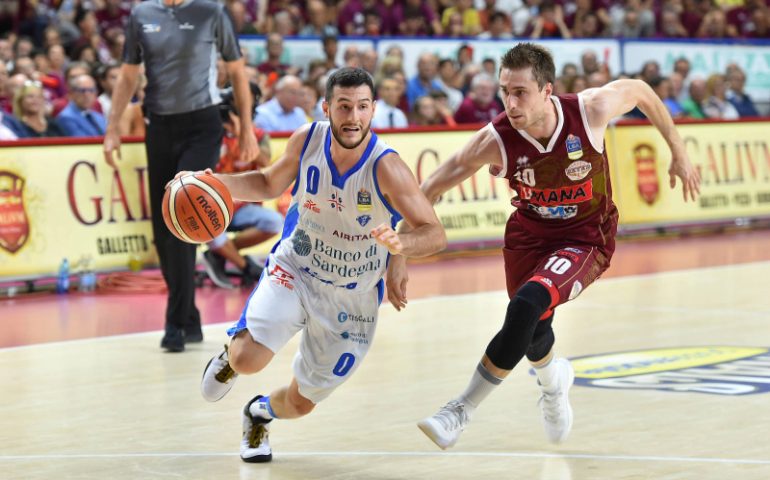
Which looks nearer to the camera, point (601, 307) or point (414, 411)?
point (414, 411)

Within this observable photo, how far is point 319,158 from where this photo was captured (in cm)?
596

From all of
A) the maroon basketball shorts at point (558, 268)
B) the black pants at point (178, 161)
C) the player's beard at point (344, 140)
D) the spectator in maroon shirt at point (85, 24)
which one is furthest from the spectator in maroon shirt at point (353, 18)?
the player's beard at point (344, 140)

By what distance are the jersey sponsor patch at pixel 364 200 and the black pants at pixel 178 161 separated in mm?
3154

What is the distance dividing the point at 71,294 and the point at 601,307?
196 inches

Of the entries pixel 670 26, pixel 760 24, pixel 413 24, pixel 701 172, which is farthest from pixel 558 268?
pixel 760 24

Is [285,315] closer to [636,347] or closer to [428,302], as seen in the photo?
[636,347]

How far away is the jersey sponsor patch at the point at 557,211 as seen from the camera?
249 inches

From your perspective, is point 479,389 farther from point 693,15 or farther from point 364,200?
point 693,15

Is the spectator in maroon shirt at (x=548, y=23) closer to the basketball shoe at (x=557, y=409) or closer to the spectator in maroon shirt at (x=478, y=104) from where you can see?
the spectator in maroon shirt at (x=478, y=104)

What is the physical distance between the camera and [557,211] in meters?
6.33

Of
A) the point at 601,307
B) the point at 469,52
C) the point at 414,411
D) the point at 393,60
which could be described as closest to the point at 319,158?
the point at 414,411

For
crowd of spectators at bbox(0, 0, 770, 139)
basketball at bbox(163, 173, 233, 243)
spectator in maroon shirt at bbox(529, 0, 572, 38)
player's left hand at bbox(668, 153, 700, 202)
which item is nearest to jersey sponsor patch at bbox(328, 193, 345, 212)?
basketball at bbox(163, 173, 233, 243)

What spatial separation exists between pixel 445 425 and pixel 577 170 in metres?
1.47

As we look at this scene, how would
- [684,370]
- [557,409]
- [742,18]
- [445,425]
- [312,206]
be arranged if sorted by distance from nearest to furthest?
[445,425] < [312,206] < [557,409] < [684,370] < [742,18]
